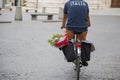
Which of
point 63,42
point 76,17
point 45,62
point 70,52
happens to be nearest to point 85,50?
point 70,52

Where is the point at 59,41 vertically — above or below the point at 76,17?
below

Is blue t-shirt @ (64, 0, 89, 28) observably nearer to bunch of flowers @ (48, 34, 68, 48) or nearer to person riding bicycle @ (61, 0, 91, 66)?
person riding bicycle @ (61, 0, 91, 66)

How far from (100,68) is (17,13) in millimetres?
17114

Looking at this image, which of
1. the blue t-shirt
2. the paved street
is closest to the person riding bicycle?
the blue t-shirt

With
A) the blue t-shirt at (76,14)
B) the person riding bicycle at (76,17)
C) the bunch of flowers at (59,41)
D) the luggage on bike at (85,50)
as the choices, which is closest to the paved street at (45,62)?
the luggage on bike at (85,50)

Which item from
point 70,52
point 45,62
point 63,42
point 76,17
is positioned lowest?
point 45,62

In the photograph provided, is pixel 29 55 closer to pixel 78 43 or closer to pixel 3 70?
pixel 3 70

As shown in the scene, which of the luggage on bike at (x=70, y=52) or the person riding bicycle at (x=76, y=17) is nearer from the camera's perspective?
the luggage on bike at (x=70, y=52)

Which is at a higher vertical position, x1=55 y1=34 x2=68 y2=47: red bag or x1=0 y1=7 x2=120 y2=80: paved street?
x1=55 y1=34 x2=68 y2=47: red bag

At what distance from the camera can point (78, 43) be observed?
8250mm

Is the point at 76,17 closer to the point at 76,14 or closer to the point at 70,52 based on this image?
the point at 76,14

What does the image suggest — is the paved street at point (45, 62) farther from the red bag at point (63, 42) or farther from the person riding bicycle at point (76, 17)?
the person riding bicycle at point (76, 17)

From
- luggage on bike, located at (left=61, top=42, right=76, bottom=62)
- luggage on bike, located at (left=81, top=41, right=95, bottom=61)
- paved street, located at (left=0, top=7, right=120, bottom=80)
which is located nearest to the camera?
luggage on bike, located at (left=61, top=42, right=76, bottom=62)

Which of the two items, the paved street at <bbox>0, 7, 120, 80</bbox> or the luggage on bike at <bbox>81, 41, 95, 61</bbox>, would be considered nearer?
the luggage on bike at <bbox>81, 41, 95, 61</bbox>
